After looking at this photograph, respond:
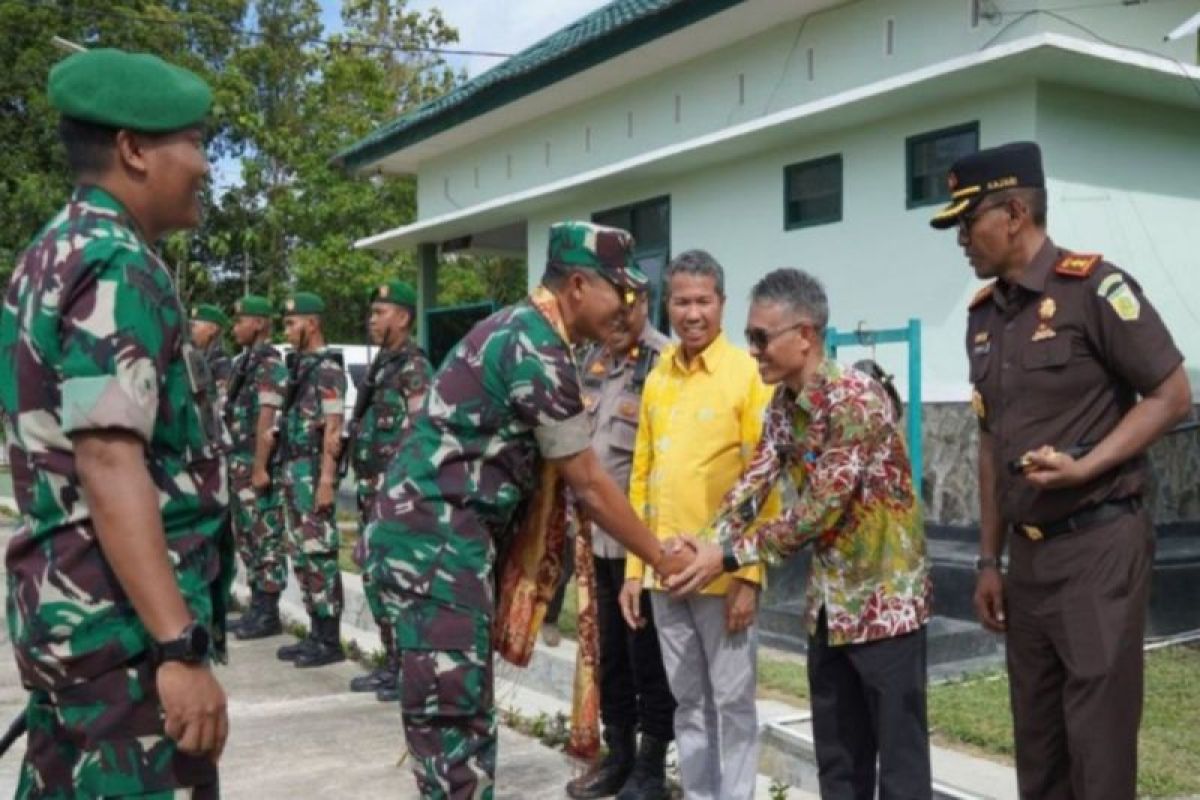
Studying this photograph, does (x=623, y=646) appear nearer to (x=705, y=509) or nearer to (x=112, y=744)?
(x=705, y=509)

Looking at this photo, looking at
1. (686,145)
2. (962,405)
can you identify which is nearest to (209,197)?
(686,145)

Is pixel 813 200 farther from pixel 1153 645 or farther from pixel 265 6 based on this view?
pixel 265 6

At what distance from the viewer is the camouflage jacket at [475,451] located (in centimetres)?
310

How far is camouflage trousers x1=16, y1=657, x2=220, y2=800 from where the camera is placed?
210 centimetres

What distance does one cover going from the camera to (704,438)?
13.1 ft

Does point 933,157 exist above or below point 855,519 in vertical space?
above

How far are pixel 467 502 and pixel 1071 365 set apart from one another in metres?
1.58

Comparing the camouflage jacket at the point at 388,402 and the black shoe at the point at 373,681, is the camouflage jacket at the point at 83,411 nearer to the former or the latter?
the camouflage jacket at the point at 388,402

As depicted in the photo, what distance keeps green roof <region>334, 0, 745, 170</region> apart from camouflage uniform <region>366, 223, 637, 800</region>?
7007 millimetres

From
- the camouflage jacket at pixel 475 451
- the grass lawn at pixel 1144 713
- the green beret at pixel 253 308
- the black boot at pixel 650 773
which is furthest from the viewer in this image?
the green beret at pixel 253 308

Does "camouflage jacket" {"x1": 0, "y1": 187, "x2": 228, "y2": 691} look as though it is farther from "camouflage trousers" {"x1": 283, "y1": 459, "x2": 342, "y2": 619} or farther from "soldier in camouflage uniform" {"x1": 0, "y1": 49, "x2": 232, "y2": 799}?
"camouflage trousers" {"x1": 283, "y1": 459, "x2": 342, "y2": 619}

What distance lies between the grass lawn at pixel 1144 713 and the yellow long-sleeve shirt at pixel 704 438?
4.73 feet

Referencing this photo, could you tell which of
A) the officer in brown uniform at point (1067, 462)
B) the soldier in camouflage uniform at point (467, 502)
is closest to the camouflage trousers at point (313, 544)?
the soldier in camouflage uniform at point (467, 502)

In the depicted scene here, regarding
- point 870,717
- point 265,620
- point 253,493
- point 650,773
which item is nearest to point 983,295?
point 870,717
